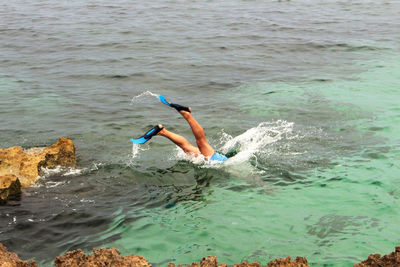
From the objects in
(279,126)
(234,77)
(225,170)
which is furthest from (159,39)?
(225,170)

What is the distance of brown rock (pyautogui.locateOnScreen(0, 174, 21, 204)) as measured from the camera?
815cm

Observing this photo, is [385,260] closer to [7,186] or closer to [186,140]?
[186,140]

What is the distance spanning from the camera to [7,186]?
8.20 metres

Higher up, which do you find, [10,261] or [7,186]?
[10,261]

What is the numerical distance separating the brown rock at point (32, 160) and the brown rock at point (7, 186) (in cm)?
37

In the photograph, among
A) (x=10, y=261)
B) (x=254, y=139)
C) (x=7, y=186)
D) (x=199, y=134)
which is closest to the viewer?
(x=10, y=261)

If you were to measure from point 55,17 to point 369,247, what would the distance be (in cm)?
2203

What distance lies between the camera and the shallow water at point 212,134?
7352mm

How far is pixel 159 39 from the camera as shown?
69.2 ft

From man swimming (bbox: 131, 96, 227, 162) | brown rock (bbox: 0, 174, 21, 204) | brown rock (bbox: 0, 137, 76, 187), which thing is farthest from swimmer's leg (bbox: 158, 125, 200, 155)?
brown rock (bbox: 0, 174, 21, 204)

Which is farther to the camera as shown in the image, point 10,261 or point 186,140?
point 186,140

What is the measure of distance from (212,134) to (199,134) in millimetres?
2224

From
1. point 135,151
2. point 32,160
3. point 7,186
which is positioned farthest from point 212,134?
point 7,186

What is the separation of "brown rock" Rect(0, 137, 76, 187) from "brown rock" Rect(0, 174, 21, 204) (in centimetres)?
37
